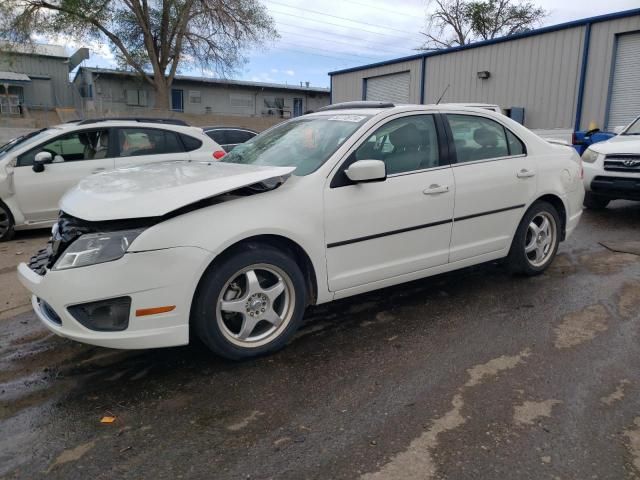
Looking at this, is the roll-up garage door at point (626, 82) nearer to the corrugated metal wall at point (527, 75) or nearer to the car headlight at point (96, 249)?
the corrugated metal wall at point (527, 75)

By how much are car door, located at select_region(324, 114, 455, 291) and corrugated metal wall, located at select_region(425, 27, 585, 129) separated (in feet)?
44.0

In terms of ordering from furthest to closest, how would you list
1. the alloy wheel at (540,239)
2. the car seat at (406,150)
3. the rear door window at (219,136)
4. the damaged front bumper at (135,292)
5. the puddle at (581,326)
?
the rear door window at (219,136)
the alloy wheel at (540,239)
the car seat at (406,150)
the puddle at (581,326)
the damaged front bumper at (135,292)

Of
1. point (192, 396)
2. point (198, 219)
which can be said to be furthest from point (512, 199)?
point (192, 396)

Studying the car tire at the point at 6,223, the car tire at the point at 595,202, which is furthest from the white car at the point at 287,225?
the car tire at the point at 595,202

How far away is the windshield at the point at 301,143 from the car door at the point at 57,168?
146 inches

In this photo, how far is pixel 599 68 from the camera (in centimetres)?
1448

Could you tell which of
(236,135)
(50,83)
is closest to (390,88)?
(236,135)

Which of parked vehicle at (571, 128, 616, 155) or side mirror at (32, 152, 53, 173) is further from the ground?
parked vehicle at (571, 128, 616, 155)

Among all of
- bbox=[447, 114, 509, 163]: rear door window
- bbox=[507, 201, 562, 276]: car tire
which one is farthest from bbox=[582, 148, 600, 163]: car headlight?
bbox=[447, 114, 509, 163]: rear door window

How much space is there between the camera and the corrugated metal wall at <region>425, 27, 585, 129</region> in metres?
15.3

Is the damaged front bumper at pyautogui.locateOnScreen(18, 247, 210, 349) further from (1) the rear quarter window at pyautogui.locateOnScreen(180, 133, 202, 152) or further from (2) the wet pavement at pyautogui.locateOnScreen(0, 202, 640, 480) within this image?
(1) the rear quarter window at pyautogui.locateOnScreen(180, 133, 202, 152)

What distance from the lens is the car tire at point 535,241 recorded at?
15.7ft

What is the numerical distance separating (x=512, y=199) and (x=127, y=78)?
36046 millimetres

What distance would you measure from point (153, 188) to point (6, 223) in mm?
5124
